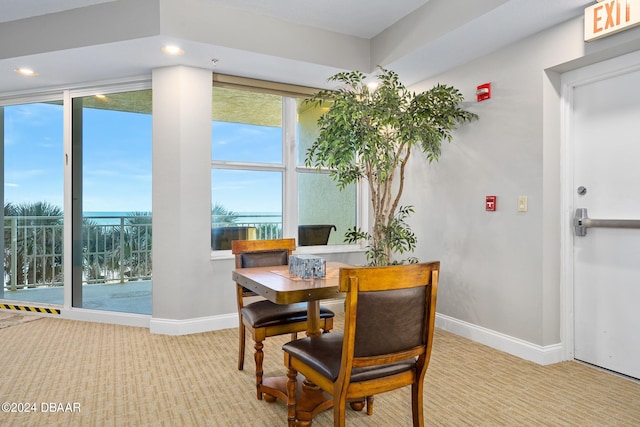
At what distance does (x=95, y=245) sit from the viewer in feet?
13.7

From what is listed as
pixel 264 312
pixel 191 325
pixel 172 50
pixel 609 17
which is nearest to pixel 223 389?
pixel 264 312

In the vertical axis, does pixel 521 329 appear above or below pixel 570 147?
below

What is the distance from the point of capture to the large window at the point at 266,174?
4004 millimetres

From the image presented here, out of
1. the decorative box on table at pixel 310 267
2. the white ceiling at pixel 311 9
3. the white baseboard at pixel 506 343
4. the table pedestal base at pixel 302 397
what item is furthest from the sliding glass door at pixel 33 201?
the white baseboard at pixel 506 343

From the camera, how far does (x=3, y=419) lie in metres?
2.13

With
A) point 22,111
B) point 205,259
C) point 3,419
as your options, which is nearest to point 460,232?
point 205,259

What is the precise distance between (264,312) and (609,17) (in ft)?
9.17

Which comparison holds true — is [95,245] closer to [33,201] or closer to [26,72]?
[33,201]

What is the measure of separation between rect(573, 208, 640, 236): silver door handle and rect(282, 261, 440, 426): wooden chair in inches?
70.3

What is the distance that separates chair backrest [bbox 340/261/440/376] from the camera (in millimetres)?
1541

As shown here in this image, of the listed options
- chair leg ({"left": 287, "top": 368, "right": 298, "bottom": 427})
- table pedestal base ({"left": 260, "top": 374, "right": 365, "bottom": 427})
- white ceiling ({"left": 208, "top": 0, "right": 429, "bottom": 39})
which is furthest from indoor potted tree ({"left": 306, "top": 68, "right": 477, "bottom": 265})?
chair leg ({"left": 287, "top": 368, "right": 298, "bottom": 427})

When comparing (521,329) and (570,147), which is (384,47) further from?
(521,329)

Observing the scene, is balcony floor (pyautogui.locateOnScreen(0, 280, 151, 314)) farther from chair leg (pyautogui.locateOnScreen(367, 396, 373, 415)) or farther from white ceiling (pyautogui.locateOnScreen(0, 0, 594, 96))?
chair leg (pyautogui.locateOnScreen(367, 396, 373, 415))

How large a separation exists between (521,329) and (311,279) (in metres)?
1.87
